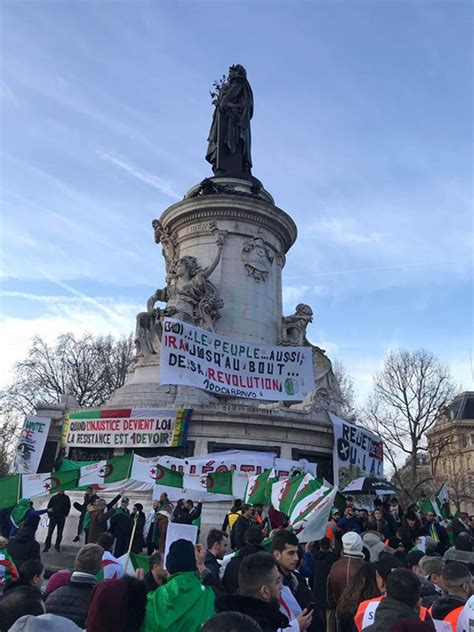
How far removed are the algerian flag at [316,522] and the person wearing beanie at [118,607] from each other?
4.35m

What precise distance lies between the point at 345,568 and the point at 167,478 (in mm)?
8197

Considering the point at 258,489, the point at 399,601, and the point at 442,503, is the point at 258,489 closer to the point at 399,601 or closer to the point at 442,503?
the point at 442,503

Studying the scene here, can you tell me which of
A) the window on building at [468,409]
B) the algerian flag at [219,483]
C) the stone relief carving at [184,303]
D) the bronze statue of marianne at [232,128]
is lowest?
the algerian flag at [219,483]

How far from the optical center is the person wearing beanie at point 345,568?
4.78 metres

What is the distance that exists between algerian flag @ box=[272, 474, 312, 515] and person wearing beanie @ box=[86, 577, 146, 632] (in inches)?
232

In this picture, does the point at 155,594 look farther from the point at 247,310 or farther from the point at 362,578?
the point at 247,310

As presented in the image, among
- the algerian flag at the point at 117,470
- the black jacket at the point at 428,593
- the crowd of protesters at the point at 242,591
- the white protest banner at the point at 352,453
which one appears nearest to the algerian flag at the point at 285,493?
the crowd of protesters at the point at 242,591

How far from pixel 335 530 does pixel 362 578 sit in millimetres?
4748

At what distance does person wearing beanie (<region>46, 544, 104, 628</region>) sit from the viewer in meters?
3.61

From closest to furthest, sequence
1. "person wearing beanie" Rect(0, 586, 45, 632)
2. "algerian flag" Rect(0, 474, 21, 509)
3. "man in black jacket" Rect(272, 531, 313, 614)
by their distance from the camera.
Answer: "person wearing beanie" Rect(0, 586, 45, 632) → "man in black jacket" Rect(272, 531, 313, 614) → "algerian flag" Rect(0, 474, 21, 509)

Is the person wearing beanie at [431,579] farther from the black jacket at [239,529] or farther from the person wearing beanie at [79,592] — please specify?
the black jacket at [239,529]

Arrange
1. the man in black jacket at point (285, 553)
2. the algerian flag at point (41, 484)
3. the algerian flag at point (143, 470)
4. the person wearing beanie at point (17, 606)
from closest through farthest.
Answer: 1. the person wearing beanie at point (17, 606)
2. the man in black jacket at point (285, 553)
3. the algerian flag at point (41, 484)
4. the algerian flag at point (143, 470)

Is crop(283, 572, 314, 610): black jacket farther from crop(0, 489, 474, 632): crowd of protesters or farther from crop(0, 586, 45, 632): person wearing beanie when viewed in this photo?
crop(0, 586, 45, 632): person wearing beanie

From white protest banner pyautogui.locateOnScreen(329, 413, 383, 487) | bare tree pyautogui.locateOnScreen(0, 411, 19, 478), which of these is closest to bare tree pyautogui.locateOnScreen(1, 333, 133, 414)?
bare tree pyautogui.locateOnScreen(0, 411, 19, 478)
